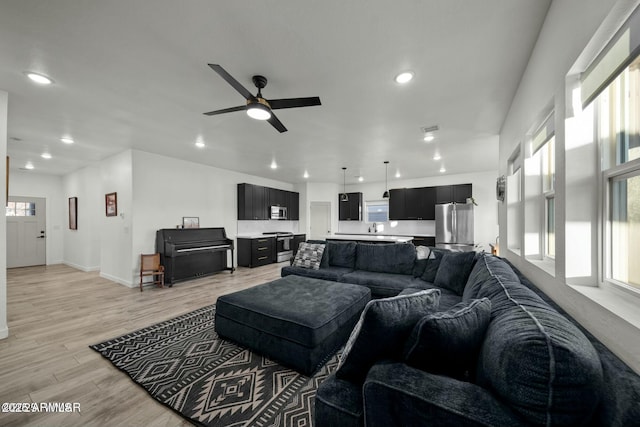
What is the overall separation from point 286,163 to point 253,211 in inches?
76.6

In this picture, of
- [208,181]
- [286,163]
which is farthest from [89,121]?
[286,163]

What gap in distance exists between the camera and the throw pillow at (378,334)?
109 centimetres

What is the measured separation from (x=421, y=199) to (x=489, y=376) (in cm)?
694

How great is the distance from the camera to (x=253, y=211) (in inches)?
273

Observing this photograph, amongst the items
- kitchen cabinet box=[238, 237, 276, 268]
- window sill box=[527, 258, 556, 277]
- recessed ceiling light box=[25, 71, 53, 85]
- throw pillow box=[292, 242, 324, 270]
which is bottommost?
kitchen cabinet box=[238, 237, 276, 268]

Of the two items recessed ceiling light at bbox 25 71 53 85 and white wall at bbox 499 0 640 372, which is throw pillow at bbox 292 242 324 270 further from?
recessed ceiling light at bbox 25 71 53 85

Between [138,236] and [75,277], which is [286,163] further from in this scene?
[75,277]

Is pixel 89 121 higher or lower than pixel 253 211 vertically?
higher

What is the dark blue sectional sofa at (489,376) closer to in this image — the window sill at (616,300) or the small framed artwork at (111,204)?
the window sill at (616,300)

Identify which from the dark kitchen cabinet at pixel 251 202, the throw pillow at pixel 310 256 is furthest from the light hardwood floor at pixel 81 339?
the dark kitchen cabinet at pixel 251 202

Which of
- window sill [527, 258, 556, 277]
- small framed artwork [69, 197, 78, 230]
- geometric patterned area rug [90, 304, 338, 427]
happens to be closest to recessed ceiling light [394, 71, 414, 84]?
window sill [527, 258, 556, 277]

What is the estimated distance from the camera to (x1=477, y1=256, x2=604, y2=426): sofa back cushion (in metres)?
0.69

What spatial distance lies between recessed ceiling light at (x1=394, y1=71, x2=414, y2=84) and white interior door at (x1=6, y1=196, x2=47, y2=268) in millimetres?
9624

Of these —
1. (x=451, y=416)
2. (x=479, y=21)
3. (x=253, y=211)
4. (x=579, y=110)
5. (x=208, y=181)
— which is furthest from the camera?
(x=253, y=211)
